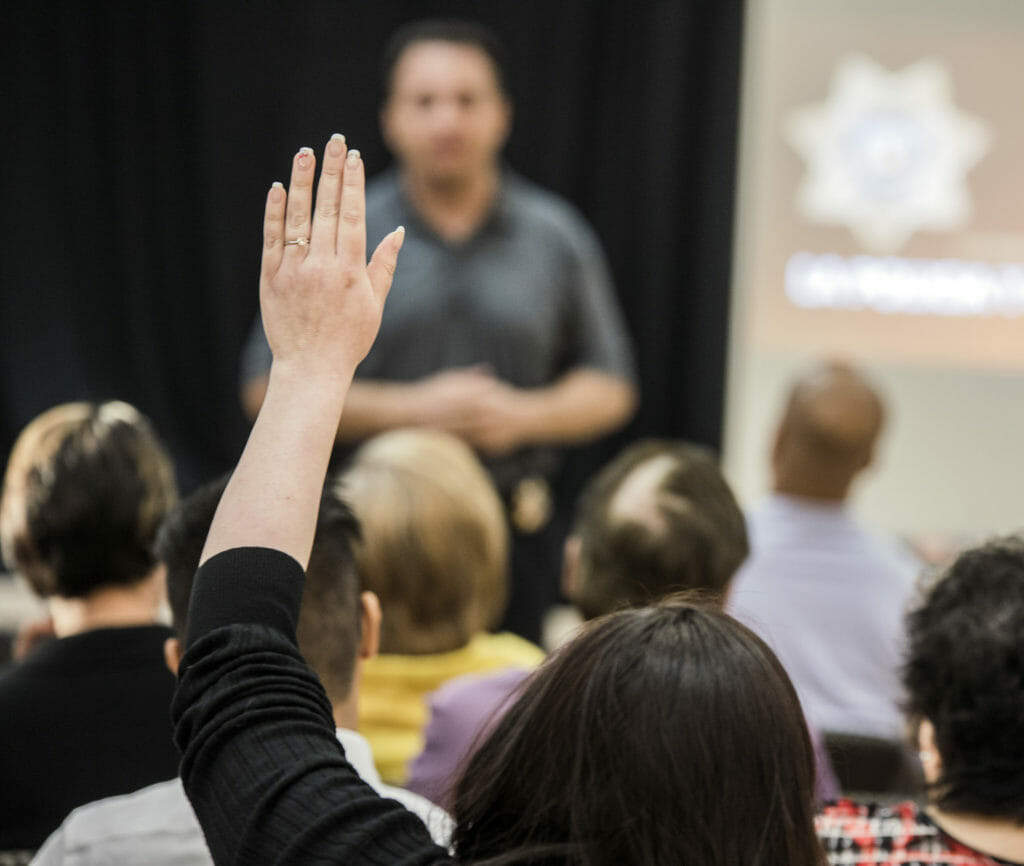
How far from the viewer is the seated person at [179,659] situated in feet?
3.82

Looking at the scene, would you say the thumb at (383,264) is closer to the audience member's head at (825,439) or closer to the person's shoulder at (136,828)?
the person's shoulder at (136,828)

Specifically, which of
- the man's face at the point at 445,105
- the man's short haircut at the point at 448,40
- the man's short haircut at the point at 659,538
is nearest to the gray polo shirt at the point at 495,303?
the man's face at the point at 445,105

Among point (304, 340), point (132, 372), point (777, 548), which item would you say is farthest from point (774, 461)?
point (132, 372)

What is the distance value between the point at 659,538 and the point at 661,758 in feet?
3.56

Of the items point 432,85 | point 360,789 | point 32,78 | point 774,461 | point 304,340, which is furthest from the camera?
point 32,78

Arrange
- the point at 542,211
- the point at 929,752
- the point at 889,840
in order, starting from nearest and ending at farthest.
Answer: the point at 889,840 → the point at 929,752 → the point at 542,211

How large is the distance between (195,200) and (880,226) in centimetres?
242

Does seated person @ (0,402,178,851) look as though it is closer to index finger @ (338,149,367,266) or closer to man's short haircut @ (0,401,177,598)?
man's short haircut @ (0,401,177,598)

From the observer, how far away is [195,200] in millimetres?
4367

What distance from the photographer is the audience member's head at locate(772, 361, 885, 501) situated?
8.55 ft

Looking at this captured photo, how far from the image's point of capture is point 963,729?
1.34 meters

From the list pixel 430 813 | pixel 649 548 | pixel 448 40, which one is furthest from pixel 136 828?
pixel 448 40

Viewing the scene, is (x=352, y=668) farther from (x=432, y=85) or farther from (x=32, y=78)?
(x=32, y=78)

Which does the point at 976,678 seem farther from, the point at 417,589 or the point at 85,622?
the point at 85,622
